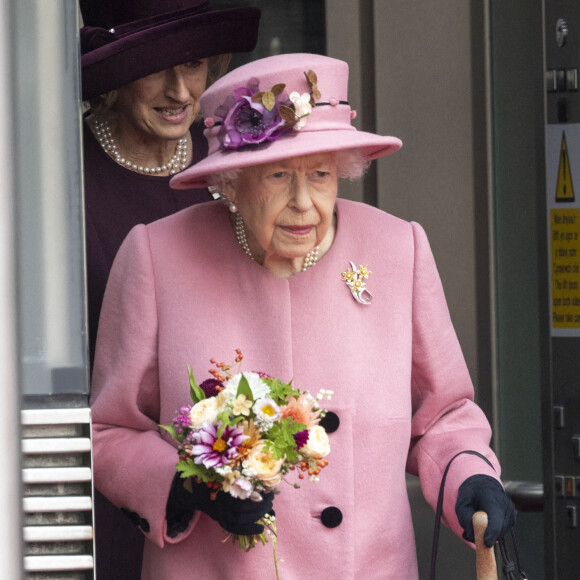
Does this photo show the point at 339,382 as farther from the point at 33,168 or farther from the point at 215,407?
the point at 33,168

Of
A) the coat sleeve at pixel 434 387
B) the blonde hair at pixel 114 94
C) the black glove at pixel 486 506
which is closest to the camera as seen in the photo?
the black glove at pixel 486 506

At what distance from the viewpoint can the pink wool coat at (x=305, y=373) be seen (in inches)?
105

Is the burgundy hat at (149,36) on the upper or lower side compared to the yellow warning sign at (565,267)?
upper

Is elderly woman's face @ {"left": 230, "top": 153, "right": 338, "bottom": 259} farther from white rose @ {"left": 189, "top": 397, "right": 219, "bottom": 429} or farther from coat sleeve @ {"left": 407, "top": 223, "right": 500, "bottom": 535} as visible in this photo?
white rose @ {"left": 189, "top": 397, "right": 219, "bottom": 429}

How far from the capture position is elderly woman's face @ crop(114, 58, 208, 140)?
337 centimetres

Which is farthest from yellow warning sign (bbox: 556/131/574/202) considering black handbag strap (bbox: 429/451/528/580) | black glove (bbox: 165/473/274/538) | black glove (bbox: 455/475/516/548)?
black glove (bbox: 165/473/274/538)

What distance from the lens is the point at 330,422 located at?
2.66m

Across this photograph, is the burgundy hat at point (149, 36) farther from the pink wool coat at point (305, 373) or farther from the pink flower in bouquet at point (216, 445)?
→ the pink flower in bouquet at point (216, 445)

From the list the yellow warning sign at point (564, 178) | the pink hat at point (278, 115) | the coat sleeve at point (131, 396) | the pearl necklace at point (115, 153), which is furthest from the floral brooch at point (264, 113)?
the yellow warning sign at point (564, 178)

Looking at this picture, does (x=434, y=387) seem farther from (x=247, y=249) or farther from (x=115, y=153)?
(x=115, y=153)

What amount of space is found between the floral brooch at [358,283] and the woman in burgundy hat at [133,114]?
0.83 meters

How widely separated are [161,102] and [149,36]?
0.19 metres

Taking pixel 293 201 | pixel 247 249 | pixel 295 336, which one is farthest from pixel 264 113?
pixel 295 336

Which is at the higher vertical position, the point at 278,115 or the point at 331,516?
the point at 278,115
